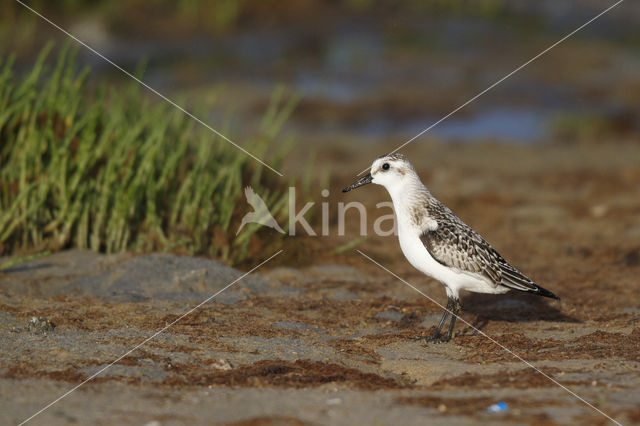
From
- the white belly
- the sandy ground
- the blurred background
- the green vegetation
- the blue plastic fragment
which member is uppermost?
the blurred background

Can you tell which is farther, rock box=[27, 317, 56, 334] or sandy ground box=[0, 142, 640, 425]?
rock box=[27, 317, 56, 334]

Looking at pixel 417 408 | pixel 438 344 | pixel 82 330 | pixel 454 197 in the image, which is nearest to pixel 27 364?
pixel 82 330

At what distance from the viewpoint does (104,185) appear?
7871 mm

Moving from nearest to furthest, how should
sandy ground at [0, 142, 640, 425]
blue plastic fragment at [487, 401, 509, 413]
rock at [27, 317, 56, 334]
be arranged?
blue plastic fragment at [487, 401, 509, 413] → sandy ground at [0, 142, 640, 425] → rock at [27, 317, 56, 334]

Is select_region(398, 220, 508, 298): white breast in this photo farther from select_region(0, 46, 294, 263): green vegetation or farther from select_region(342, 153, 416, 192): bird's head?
select_region(0, 46, 294, 263): green vegetation

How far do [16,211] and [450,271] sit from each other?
388 centimetres

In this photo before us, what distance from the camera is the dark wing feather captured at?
6375 millimetres

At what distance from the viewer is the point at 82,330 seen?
607 cm

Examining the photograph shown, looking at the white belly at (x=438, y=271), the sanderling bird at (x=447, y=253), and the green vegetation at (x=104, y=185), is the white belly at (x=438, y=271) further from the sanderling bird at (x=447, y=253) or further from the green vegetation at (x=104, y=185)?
the green vegetation at (x=104, y=185)

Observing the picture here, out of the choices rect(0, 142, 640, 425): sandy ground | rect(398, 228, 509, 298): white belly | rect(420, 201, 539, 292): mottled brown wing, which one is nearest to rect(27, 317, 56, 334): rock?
rect(0, 142, 640, 425): sandy ground

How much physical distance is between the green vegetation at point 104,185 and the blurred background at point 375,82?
5 centimetres

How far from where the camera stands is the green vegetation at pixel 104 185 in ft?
25.7

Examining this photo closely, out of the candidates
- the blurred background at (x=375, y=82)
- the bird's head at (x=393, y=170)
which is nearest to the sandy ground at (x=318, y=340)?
the blurred background at (x=375, y=82)

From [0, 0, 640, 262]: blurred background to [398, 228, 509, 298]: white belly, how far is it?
2107 mm
